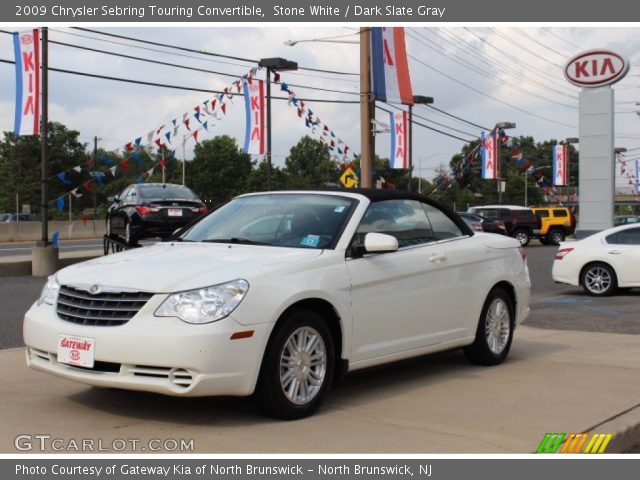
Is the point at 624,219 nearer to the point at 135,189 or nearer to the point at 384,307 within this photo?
the point at 135,189

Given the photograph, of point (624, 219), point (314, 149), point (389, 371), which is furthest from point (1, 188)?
point (389, 371)

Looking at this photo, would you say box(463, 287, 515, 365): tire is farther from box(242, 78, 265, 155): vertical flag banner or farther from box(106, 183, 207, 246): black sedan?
box(242, 78, 265, 155): vertical flag banner

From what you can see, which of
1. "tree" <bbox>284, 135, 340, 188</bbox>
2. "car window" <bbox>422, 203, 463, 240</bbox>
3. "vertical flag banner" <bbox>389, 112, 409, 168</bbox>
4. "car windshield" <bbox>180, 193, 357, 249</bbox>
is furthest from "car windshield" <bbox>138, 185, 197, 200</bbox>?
"tree" <bbox>284, 135, 340, 188</bbox>

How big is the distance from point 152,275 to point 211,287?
455 mm

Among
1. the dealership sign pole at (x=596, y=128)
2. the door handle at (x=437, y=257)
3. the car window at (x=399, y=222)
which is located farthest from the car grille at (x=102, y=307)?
the dealership sign pole at (x=596, y=128)

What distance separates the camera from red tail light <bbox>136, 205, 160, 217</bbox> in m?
17.2

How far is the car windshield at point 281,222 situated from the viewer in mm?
6402

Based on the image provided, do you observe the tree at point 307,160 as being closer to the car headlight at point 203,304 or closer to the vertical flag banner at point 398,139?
the vertical flag banner at point 398,139

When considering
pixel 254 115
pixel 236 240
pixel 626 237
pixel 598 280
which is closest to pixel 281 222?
pixel 236 240

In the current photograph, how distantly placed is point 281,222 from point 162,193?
11707 mm

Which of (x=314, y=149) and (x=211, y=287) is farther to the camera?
(x=314, y=149)

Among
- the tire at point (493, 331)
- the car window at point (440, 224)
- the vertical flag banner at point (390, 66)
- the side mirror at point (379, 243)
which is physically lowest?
the tire at point (493, 331)

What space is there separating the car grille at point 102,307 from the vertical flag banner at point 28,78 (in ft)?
42.6
